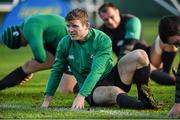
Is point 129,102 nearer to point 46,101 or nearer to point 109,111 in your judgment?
point 109,111

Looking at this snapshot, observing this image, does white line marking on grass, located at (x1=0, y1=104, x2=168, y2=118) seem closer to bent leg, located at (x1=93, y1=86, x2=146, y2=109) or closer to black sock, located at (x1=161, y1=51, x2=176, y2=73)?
bent leg, located at (x1=93, y1=86, x2=146, y2=109)

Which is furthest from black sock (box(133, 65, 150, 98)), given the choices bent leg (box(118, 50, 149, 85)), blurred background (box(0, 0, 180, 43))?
blurred background (box(0, 0, 180, 43))

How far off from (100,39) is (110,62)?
311 millimetres

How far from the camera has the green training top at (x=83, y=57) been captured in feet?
26.8

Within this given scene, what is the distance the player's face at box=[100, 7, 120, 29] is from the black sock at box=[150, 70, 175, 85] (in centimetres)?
102

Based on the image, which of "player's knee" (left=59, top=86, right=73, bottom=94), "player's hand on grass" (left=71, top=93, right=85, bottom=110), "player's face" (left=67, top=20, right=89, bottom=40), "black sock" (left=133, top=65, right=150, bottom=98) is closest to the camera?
"player's hand on grass" (left=71, top=93, right=85, bottom=110)

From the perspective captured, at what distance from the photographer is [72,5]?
20219 mm

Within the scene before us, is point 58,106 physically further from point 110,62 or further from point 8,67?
point 8,67

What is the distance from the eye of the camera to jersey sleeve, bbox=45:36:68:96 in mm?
8273

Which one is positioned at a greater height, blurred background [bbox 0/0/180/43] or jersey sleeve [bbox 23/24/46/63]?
jersey sleeve [bbox 23/24/46/63]

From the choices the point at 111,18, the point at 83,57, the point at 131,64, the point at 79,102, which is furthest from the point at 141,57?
the point at 111,18

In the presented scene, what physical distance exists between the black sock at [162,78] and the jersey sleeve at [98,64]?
9.95 feet

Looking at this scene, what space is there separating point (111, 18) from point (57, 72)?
12.0 feet

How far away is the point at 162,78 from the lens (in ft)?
37.0
